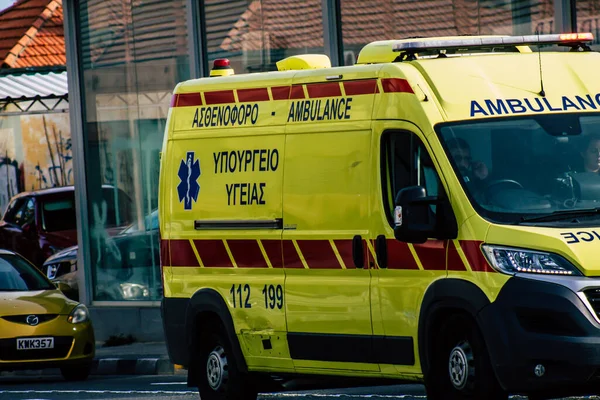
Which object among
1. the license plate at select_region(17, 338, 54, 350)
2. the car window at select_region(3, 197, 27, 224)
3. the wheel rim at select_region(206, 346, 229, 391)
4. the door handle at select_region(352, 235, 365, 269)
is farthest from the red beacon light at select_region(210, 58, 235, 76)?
the car window at select_region(3, 197, 27, 224)

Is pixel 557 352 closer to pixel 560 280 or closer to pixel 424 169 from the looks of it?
pixel 560 280

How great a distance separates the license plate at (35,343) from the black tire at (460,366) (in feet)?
25.2

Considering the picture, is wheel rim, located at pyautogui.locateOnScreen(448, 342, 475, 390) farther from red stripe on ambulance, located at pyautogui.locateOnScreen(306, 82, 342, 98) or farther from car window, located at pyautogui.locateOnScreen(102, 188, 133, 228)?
car window, located at pyautogui.locateOnScreen(102, 188, 133, 228)

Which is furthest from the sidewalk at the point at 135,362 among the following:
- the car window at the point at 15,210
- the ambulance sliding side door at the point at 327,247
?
the car window at the point at 15,210

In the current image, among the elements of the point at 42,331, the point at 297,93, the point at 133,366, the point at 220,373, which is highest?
the point at 297,93

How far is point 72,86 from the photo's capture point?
71.2ft

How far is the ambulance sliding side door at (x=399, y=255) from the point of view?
9.49 meters

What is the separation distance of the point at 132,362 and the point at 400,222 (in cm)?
900

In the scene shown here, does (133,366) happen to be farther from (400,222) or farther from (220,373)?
(400,222)

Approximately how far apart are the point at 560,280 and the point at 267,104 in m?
3.19

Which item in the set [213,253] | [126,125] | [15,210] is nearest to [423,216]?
→ [213,253]

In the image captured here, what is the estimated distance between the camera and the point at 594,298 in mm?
8578

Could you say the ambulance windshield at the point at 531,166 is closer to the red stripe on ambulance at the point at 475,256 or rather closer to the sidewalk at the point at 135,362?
the red stripe on ambulance at the point at 475,256

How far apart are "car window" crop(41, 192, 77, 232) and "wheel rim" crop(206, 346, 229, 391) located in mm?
14575
